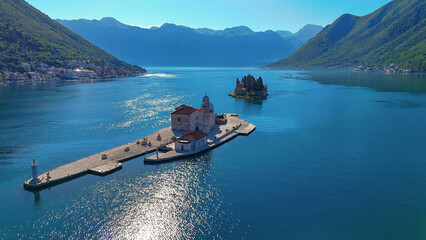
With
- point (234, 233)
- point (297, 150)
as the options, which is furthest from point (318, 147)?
point (234, 233)

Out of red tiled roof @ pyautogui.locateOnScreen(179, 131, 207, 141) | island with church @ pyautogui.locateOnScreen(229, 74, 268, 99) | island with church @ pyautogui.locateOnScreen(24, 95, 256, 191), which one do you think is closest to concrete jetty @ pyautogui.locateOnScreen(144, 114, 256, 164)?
island with church @ pyautogui.locateOnScreen(24, 95, 256, 191)

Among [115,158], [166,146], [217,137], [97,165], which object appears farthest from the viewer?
[217,137]

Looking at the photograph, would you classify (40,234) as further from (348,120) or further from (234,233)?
(348,120)

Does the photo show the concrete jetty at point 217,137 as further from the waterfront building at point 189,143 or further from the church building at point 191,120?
the church building at point 191,120

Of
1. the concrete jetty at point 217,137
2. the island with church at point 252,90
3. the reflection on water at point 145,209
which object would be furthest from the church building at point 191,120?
the island with church at point 252,90

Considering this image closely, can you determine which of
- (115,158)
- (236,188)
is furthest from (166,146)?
(236,188)

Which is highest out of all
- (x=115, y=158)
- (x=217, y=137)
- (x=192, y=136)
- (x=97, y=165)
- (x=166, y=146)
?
(x=192, y=136)

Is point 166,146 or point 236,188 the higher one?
point 166,146

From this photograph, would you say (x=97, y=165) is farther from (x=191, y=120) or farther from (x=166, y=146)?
(x=191, y=120)
